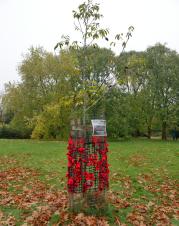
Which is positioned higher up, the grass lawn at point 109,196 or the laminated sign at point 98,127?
the laminated sign at point 98,127

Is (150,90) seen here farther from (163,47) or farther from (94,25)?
(94,25)

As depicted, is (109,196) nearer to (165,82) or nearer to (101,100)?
(101,100)

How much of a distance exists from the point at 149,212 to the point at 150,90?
85.9 ft

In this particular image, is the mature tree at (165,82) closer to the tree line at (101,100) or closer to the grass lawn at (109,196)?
the tree line at (101,100)

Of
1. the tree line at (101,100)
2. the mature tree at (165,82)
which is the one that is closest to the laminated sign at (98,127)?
the tree line at (101,100)

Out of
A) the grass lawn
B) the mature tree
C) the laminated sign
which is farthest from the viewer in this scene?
the mature tree

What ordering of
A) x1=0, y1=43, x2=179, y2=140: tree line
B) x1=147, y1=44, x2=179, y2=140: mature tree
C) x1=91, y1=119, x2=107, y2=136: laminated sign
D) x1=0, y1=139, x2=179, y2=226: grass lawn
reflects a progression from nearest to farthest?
x1=0, y1=139, x2=179, y2=226: grass lawn, x1=91, y1=119, x2=107, y2=136: laminated sign, x1=0, y1=43, x2=179, y2=140: tree line, x1=147, y1=44, x2=179, y2=140: mature tree

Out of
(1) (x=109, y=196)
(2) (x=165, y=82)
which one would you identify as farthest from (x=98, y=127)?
(2) (x=165, y=82)

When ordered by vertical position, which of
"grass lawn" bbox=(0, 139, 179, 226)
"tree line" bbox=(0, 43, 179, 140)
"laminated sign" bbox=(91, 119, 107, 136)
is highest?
"tree line" bbox=(0, 43, 179, 140)

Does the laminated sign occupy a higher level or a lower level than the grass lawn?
higher

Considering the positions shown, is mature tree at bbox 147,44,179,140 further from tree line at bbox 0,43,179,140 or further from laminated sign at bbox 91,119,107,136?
laminated sign at bbox 91,119,107,136

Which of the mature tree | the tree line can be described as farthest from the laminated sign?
the mature tree

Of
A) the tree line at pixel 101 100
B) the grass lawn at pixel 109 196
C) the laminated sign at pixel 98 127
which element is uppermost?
the tree line at pixel 101 100

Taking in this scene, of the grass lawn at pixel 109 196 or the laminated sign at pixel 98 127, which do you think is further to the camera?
the laminated sign at pixel 98 127
